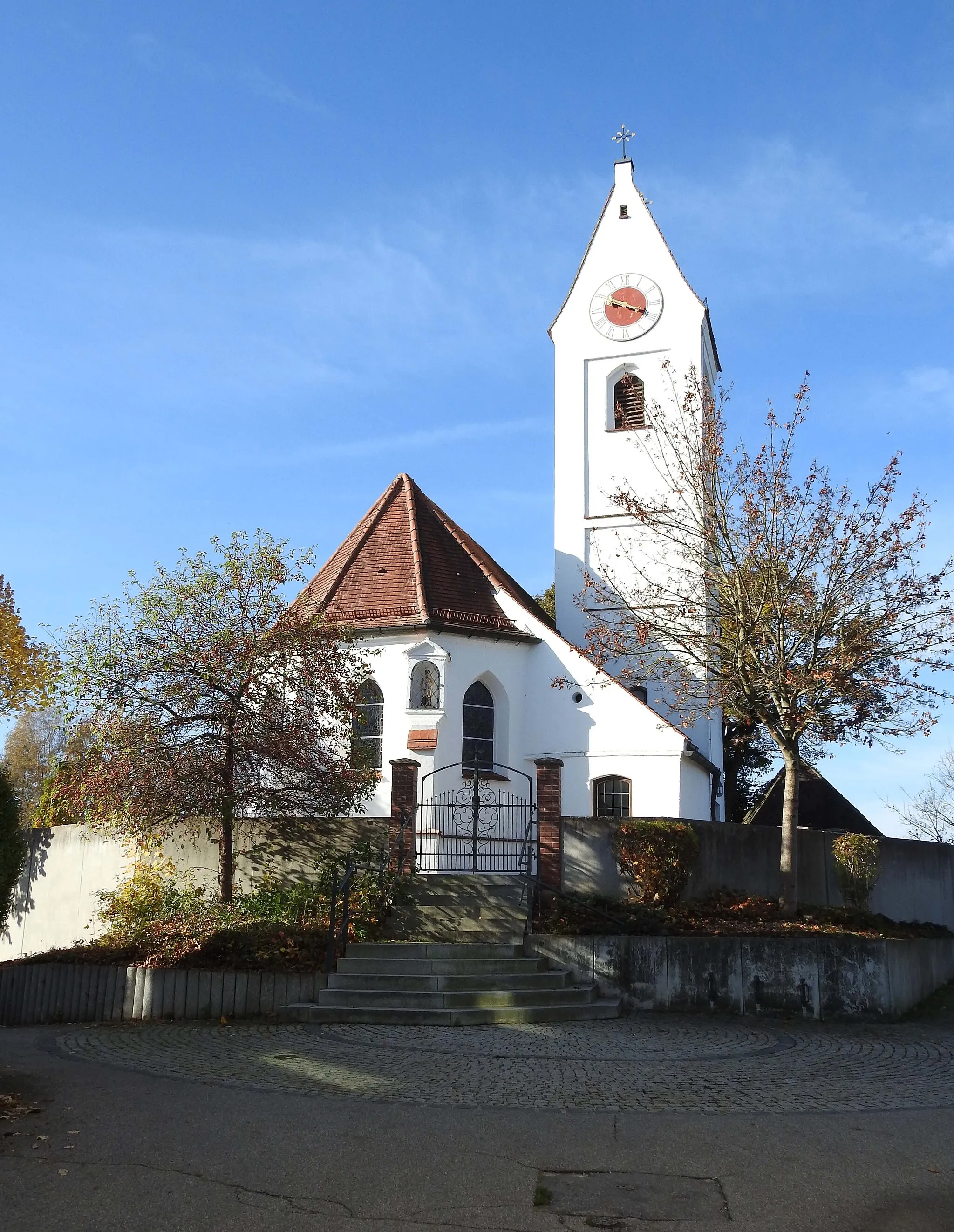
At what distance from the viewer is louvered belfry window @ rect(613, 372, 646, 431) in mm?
29469

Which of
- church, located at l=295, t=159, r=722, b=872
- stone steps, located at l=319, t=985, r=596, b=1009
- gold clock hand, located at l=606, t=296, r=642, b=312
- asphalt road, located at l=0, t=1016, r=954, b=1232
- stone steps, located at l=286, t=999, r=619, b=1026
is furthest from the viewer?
gold clock hand, located at l=606, t=296, r=642, b=312

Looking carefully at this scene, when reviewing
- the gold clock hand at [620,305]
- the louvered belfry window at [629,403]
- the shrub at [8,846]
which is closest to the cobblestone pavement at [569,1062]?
the shrub at [8,846]

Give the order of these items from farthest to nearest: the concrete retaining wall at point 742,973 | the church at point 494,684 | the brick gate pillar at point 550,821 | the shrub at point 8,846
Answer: the church at point 494,684 < the brick gate pillar at point 550,821 < the concrete retaining wall at point 742,973 < the shrub at point 8,846

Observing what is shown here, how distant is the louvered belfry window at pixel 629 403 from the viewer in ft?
96.7

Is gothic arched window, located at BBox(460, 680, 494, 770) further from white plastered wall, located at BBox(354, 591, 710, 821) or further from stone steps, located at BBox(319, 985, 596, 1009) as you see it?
stone steps, located at BBox(319, 985, 596, 1009)

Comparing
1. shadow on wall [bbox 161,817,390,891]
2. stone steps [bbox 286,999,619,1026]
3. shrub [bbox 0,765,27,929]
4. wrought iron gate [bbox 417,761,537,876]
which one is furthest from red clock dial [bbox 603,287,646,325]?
shrub [bbox 0,765,27,929]

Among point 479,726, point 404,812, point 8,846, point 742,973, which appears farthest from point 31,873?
point 742,973

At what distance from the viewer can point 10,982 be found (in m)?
14.4

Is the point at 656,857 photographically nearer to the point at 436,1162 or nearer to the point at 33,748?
the point at 436,1162

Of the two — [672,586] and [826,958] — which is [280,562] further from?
[672,586]

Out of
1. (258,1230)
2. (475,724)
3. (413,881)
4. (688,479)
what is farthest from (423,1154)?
(475,724)

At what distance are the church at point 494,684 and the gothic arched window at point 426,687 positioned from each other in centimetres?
3

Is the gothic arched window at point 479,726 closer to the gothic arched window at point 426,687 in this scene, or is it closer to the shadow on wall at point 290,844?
the gothic arched window at point 426,687

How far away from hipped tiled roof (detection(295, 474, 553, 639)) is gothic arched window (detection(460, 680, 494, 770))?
1.38 m
